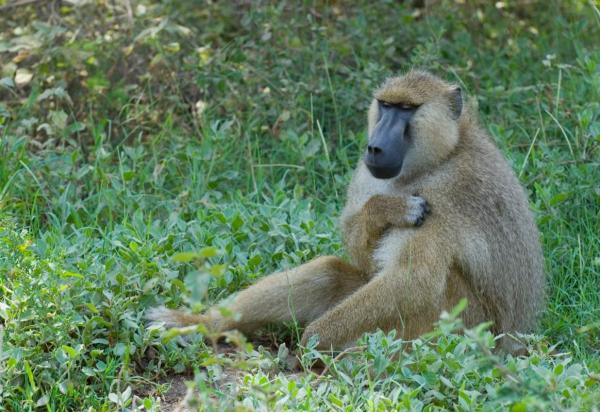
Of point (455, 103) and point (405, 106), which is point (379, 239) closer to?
point (405, 106)

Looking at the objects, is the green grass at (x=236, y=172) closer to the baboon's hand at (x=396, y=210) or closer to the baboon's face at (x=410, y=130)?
the baboon's hand at (x=396, y=210)

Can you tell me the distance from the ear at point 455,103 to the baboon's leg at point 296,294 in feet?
2.85

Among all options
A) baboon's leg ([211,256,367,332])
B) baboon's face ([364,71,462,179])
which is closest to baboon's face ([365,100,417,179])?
baboon's face ([364,71,462,179])

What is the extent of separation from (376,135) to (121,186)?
6.18 feet

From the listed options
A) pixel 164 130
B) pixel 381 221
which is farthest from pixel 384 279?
pixel 164 130

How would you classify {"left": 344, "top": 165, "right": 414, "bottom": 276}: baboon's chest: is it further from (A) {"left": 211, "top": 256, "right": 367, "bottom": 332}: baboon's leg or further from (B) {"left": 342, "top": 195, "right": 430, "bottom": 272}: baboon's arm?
(A) {"left": 211, "top": 256, "right": 367, "bottom": 332}: baboon's leg

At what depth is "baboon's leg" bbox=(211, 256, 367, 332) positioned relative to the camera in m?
4.70

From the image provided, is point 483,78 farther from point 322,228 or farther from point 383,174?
point 383,174

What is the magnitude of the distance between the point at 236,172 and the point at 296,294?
5.14ft

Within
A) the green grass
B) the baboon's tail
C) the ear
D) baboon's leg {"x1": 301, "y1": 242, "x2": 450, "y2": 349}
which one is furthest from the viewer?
the ear

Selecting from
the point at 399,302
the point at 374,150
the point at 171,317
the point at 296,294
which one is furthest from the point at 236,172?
the point at 399,302

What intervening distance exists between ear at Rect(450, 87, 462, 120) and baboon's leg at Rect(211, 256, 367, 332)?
Answer: 0.87m

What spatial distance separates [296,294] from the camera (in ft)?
15.6

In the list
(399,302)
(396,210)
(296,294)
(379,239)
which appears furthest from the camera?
(296,294)
